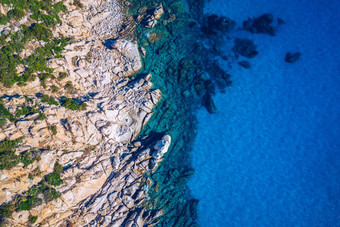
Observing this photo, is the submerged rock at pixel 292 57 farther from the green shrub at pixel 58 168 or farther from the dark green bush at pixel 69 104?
the green shrub at pixel 58 168

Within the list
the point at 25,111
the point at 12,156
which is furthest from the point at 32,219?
the point at 25,111

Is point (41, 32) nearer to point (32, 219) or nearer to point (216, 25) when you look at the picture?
point (32, 219)

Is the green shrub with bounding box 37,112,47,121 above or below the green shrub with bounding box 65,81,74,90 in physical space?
below

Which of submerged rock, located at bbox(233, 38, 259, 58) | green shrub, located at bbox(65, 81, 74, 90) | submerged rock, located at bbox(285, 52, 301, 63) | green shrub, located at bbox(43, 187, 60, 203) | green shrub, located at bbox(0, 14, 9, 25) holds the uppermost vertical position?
submerged rock, located at bbox(285, 52, 301, 63)

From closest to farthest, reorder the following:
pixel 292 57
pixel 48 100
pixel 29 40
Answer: pixel 48 100
pixel 29 40
pixel 292 57

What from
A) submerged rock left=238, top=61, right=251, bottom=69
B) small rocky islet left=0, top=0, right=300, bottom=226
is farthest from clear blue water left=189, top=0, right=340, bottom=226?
small rocky islet left=0, top=0, right=300, bottom=226

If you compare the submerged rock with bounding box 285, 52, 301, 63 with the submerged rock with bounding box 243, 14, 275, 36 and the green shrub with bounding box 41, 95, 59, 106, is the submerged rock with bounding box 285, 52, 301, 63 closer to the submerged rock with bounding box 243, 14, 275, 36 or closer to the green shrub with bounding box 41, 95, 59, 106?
the submerged rock with bounding box 243, 14, 275, 36
